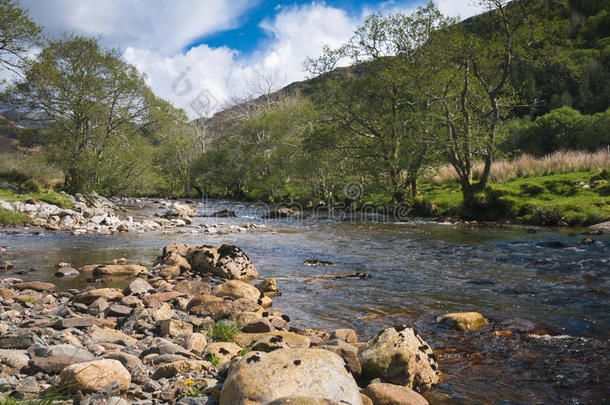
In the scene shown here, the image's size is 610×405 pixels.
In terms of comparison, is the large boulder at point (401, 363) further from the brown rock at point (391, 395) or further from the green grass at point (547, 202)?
the green grass at point (547, 202)

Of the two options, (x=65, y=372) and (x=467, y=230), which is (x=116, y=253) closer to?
(x=65, y=372)

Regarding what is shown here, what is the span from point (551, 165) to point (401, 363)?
92.6ft

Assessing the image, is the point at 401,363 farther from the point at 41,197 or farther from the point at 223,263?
the point at 41,197

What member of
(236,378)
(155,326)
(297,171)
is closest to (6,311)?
(155,326)

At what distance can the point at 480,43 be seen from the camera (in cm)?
2069

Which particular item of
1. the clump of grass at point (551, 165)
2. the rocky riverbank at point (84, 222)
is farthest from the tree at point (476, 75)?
the rocky riverbank at point (84, 222)

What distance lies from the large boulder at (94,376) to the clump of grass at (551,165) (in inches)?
1023

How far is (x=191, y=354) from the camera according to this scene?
4.80 m

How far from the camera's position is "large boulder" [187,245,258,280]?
36.1 feet

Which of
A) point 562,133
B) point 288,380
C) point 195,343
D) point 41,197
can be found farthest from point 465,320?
point 562,133

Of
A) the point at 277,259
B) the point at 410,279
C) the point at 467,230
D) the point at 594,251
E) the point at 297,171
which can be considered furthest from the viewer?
the point at 297,171

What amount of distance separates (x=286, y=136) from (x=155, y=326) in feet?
130

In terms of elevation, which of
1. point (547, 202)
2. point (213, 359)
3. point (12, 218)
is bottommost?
point (213, 359)

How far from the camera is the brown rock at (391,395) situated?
408cm
